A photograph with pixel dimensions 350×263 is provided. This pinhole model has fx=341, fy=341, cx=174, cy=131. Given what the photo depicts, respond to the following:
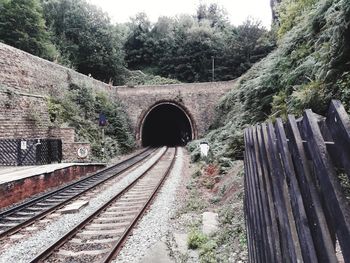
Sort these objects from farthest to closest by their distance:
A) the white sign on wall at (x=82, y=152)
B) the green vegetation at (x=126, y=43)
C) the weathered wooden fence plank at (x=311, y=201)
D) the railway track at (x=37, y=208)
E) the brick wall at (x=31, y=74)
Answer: the green vegetation at (x=126, y=43)
the white sign on wall at (x=82, y=152)
the brick wall at (x=31, y=74)
the railway track at (x=37, y=208)
the weathered wooden fence plank at (x=311, y=201)

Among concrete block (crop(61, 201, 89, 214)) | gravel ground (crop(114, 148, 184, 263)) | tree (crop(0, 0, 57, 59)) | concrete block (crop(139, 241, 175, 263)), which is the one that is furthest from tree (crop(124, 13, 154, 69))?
concrete block (crop(139, 241, 175, 263))

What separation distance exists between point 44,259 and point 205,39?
1802 inches

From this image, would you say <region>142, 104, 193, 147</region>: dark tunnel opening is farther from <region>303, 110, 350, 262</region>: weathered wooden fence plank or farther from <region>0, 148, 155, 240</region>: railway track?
<region>303, 110, 350, 262</region>: weathered wooden fence plank

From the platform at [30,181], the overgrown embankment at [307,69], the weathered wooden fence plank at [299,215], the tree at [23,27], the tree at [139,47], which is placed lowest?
the platform at [30,181]

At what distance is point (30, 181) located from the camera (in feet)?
35.8

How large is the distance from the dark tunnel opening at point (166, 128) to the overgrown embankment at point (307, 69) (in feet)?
69.9

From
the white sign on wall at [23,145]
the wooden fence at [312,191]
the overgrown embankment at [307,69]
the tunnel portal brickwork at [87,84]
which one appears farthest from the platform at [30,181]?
the wooden fence at [312,191]

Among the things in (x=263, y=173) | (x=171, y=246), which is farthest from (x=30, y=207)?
(x=263, y=173)

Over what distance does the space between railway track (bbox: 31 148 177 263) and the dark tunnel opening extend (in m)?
28.0

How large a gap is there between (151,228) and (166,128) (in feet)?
126

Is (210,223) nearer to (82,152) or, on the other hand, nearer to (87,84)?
(82,152)

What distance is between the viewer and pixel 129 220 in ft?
25.1

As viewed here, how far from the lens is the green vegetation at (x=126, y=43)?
30.8 metres

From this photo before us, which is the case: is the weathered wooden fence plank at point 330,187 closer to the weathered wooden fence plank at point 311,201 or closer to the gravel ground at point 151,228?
the weathered wooden fence plank at point 311,201
